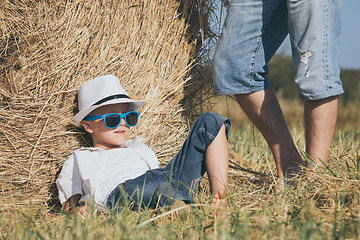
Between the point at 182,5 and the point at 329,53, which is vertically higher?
the point at 182,5

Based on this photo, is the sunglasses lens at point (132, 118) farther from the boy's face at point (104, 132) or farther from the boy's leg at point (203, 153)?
the boy's leg at point (203, 153)

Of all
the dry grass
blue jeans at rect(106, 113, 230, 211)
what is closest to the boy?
blue jeans at rect(106, 113, 230, 211)

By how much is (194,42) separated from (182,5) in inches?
9.3

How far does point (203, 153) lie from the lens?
2051 millimetres

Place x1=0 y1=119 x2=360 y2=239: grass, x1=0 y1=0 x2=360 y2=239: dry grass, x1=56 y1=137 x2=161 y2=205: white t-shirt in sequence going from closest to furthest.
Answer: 1. x1=0 y1=119 x2=360 y2=239: grass
2. x1=0 y1=0 x2=360 y2=239: dry grass
3. x1=56 y1=137 x2=161 y2=205: white t-shirt

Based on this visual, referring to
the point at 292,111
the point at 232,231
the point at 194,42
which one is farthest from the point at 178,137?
the point at 292,111

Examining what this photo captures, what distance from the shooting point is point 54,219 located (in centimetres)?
183

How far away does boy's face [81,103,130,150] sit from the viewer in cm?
212

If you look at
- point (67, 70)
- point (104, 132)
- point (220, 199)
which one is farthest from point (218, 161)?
point (67, 70)

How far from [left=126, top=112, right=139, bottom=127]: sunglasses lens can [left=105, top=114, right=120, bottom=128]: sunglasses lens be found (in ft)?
0.20

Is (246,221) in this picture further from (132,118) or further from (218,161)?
(132,118)

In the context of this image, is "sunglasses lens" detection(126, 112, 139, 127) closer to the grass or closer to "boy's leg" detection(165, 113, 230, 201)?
"boy's leg" detection(165, 113, 230, 201)

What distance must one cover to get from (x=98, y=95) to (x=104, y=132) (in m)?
0.20

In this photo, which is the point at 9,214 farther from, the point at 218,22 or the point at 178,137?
the point at 218,22
